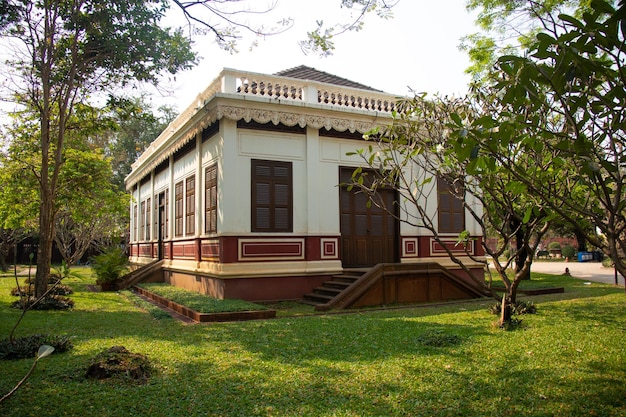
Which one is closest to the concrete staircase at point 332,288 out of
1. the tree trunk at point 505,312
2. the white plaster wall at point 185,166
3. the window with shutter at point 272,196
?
the window with shutter at point 272,196

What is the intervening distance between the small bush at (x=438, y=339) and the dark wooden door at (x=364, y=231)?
21.0 feet

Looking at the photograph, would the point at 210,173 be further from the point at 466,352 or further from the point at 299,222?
the point at 466,352

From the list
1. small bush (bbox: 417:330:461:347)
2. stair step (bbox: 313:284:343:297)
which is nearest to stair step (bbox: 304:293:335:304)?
stair step (bbox: 313:284:343:297)

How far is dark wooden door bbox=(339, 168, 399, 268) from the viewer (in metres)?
13.4

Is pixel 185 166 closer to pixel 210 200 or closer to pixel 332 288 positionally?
pixel 210 200

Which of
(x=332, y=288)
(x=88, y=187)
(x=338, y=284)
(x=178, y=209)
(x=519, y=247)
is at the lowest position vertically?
(x=332, y=288)

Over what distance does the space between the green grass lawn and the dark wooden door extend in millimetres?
4491

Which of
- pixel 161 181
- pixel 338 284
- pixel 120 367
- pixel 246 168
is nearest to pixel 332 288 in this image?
pixel 338 284

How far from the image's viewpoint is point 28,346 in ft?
20.7

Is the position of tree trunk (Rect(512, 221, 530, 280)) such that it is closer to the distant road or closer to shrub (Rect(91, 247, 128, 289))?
the distant road

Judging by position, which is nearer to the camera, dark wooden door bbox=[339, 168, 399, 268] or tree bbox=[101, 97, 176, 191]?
dark wooden door bbox=[339, 168, 399, 268]

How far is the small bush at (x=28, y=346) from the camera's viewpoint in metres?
6.13

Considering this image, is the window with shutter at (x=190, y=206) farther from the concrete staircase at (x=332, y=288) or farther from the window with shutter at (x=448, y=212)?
the window with shutter at (x=448, y=212)

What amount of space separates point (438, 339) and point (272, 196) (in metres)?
6.57
